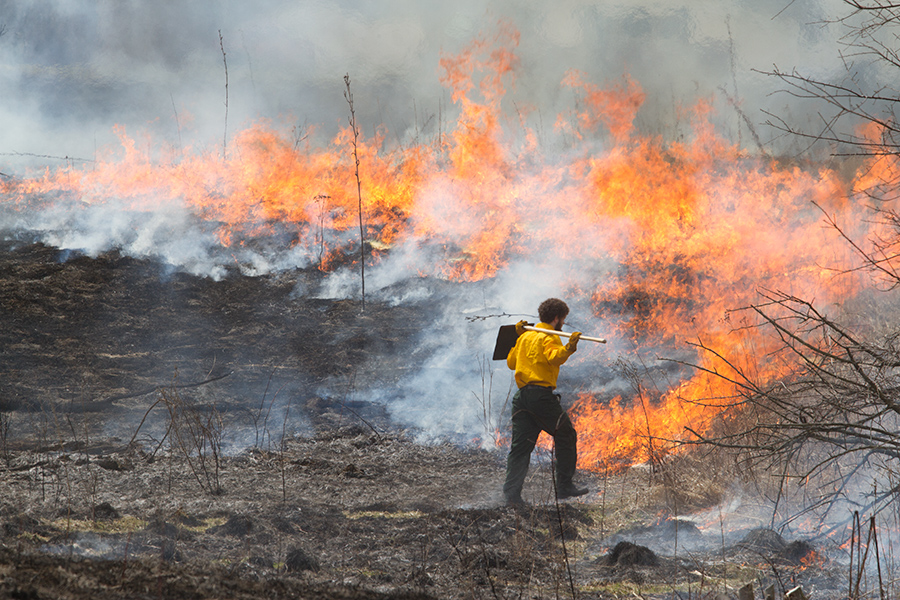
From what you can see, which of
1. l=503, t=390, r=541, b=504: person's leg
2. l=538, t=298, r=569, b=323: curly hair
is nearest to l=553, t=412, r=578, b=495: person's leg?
l=503, t=390, r=541, b=504: person's leg

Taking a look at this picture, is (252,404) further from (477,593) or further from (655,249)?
(655,249)

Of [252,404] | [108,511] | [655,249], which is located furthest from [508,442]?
[655,249]

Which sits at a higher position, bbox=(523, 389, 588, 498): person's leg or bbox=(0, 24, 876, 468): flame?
bbox=(0, 24, 876, 468): flame

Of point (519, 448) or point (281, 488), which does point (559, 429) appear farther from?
point (281, 488)

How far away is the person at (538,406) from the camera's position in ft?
18.4

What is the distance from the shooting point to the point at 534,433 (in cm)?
574

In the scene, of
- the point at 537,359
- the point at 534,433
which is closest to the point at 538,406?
the point at 534,433

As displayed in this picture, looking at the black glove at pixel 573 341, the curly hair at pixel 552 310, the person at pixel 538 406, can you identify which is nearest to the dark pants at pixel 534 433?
the person at pixel 538 406

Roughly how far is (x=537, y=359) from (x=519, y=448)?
0.86 meters

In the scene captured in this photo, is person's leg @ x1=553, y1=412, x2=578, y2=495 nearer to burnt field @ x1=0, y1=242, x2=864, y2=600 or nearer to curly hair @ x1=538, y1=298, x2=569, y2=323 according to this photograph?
burnt field @ x1=0, y1=242, x2=864, y2=600

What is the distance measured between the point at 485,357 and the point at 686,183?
6.77 metres

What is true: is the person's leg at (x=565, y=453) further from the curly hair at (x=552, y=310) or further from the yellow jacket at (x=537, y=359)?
the curly hair at (x=552, y=310)

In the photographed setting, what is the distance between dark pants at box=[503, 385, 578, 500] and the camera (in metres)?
5.64

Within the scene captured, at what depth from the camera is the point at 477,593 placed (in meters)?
3.68
